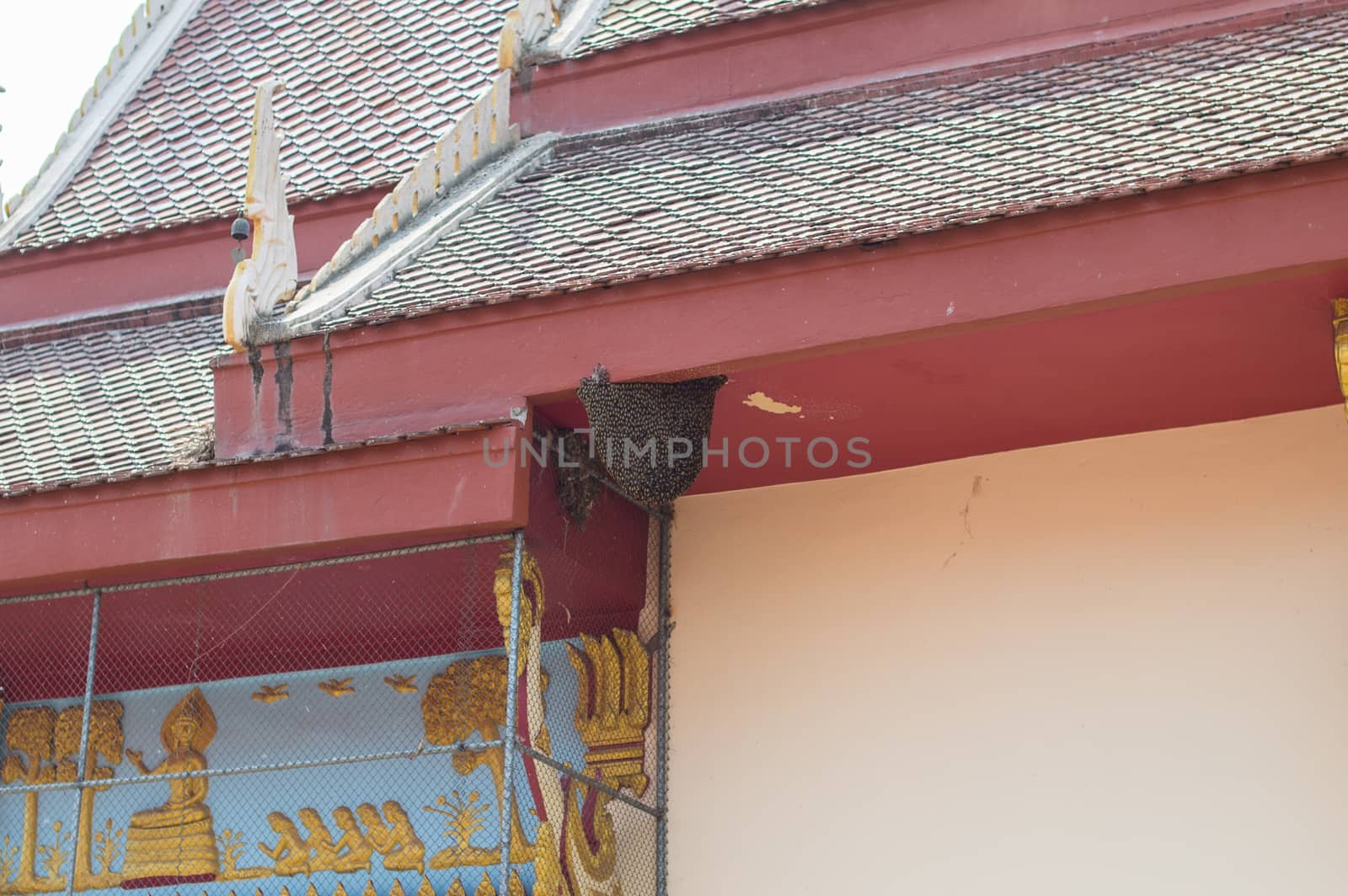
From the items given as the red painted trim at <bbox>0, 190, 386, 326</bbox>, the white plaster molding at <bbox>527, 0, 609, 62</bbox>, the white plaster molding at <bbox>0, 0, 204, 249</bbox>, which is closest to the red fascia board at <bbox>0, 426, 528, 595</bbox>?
the red painted trim at <bbox>0, 190, 386, 326</bbox>

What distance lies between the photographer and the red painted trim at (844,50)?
730cm

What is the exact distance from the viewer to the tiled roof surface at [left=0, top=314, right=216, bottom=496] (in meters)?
6.93

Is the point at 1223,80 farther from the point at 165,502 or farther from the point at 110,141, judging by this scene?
the point at 110,141

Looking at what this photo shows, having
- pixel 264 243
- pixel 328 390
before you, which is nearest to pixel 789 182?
pixel 328 390

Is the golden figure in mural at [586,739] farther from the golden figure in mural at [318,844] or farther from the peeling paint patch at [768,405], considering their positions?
the golden figure in mural at [318,844]

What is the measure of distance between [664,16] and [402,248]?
193 cm

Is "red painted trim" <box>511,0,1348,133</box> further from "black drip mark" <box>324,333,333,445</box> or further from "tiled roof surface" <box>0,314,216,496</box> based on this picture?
"black drip mark" <box>324,333,333,445</box>

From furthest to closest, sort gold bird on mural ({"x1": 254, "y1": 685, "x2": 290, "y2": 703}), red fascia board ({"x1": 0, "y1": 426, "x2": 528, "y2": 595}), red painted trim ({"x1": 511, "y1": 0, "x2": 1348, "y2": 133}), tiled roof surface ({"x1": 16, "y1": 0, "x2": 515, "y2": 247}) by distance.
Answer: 1. tiled roof surface ({"x1": 16, "y1": 0, "x2": 515, "y2": 247})
2. gold bird on mural ({"x1": 254, "y1": 685, "x2": 290, "y2": 703})
3. red painted trim ({"x1": 511, "y1": 0, "x2": 1348, "y2": 133})
4. red fascia board ({"x1": 0, "y1": 426, "x2": 528, "y2": 595})

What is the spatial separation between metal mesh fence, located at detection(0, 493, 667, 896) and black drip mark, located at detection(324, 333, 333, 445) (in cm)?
44

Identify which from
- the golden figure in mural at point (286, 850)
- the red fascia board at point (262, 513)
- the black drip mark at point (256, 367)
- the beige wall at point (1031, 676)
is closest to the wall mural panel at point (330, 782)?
the golden figure in mural at point (286, 850)

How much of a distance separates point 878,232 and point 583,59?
2634mm

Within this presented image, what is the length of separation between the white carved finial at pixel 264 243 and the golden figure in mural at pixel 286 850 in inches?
75.4

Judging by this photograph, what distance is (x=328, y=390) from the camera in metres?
6.45

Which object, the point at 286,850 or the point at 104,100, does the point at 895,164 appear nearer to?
the point at 286,850
